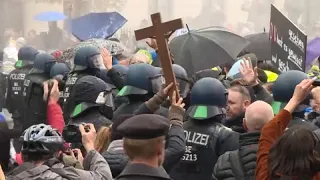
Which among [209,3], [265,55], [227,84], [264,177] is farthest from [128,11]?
[264,177]

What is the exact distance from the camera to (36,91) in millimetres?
8633

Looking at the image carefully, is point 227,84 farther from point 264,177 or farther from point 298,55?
point 264,177

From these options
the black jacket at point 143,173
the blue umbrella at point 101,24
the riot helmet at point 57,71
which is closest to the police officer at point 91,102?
the riot helmet at point 57,71

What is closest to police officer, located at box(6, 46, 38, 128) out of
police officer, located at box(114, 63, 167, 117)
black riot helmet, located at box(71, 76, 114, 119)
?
black riot helmet, located at box(71, 76, 114, 119)

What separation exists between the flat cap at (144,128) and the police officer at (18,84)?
5.80 meters

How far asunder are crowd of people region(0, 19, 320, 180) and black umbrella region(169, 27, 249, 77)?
0.41 meters

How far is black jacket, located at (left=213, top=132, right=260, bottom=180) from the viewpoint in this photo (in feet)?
14.5

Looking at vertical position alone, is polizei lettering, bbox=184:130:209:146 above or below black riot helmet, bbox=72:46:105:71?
below

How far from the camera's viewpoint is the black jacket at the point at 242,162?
174 inches

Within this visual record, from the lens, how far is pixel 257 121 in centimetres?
452

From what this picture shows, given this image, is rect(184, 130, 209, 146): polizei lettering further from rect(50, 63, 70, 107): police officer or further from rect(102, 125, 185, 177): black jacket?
rect(50, 63, 70, 107): police officer

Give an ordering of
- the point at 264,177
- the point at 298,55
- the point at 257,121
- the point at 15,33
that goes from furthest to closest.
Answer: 1. the point at 15,33
2. the point at 298,55
3. the point at 257,121
4. the point at 264,177

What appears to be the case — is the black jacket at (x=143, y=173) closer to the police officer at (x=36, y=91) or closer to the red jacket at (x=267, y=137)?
the red jacket at (x=267, y=137)

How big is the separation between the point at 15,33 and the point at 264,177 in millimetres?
17872
